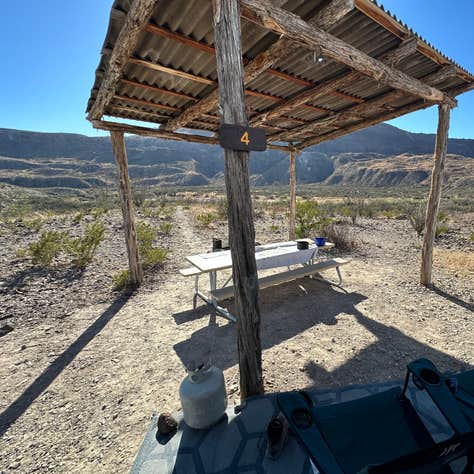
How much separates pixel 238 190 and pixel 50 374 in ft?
9.45

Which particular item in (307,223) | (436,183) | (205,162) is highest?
(205,162)

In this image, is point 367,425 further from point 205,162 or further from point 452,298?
point 205,162

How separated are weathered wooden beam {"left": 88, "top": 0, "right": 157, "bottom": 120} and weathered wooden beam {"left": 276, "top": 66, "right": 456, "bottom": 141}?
398 centimetres

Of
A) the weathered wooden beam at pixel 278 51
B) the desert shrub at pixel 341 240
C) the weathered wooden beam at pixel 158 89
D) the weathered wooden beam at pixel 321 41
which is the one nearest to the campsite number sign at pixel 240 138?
the weathered wooden beam at pixel 321 41

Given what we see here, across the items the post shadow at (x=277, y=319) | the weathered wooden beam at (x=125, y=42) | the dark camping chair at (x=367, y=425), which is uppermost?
the weathered wooden beam at (x=125, y=42)

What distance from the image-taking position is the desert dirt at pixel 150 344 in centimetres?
205

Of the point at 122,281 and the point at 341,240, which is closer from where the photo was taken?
the point at 122,281

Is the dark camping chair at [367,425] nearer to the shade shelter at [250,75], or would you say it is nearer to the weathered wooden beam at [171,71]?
the shade shelter at [250,75]

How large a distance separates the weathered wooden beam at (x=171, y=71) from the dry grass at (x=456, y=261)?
19.3 ft

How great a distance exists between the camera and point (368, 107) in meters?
4.55

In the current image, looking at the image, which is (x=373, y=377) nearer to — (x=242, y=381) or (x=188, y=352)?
(x=242, y=381)

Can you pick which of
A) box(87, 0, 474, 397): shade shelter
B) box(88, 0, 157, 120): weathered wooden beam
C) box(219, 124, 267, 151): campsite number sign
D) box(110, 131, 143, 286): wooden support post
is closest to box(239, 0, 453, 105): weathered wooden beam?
box(87, 0, 474, 397): shade shelter

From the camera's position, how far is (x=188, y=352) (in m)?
2.95

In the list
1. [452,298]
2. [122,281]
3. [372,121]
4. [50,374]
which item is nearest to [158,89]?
[122,281]
